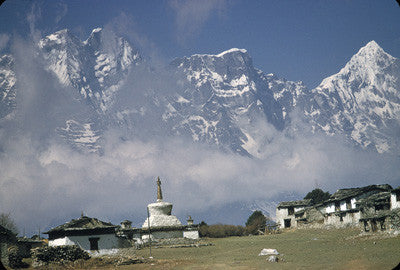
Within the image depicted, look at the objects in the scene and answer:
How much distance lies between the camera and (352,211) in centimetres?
6788

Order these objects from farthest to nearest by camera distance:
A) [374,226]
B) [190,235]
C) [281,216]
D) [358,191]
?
[281,216] → [358,191] → [190,235] → [374,226]

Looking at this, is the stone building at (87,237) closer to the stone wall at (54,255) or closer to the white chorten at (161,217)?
the stone wall at (54,255)

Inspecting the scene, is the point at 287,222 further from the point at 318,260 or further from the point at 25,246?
the point at 318,260

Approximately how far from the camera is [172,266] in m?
34.5

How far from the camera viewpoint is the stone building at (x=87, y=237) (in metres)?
44.7

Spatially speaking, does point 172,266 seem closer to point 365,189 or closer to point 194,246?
point 194,246

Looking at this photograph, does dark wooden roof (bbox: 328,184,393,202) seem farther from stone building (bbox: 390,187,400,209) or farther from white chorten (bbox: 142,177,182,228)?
white chorten (bbox: 142,177,182,228)

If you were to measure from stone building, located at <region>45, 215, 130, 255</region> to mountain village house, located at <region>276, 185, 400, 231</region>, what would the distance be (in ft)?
90.5

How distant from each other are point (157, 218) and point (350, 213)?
2960 cm

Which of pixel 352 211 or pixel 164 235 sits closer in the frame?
pixel 164 235

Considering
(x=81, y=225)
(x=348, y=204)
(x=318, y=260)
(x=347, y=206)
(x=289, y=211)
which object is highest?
(x=81, y=225)

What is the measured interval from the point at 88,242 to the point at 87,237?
508mm

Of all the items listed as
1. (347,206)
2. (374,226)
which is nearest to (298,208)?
(347,206)

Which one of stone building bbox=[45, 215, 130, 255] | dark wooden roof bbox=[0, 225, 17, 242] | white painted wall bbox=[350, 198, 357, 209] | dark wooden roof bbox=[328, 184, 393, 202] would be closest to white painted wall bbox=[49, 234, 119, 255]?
stone building bbox=[45, 215, 130, 255]
